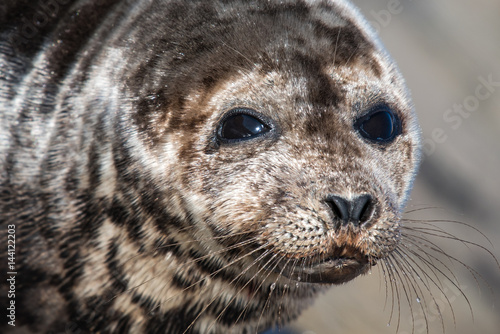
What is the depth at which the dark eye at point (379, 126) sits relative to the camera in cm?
281

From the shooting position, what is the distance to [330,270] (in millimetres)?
2539

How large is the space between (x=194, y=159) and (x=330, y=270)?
0.71 m

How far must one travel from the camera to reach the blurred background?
20.7 feet

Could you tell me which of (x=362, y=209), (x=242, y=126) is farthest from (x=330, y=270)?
(x=242, y=126)

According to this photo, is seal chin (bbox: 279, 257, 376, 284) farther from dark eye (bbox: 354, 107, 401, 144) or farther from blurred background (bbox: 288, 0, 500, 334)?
blurred background (bbox: 288, 0, 500, 334)

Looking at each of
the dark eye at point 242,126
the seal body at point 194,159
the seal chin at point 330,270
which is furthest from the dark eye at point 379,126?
the seal chin at point 330,270

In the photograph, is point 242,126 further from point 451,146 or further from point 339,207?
point 451,146

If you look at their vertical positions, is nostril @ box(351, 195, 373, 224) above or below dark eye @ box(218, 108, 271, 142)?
below

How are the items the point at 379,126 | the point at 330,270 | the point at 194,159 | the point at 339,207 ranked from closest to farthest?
the point at 339,207
the point at 330,270
the point at 194,159
the point at 379,126

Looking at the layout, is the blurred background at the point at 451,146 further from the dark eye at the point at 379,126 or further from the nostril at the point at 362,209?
the nostril at the point at 362,209

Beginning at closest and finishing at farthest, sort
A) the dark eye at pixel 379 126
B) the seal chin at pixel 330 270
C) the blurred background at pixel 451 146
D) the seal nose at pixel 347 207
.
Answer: the seal nose at pixel 347 207, the seal chin at pixel 330 270, the dark eye at pixel 379 126, the blurred background at pixel 451 146

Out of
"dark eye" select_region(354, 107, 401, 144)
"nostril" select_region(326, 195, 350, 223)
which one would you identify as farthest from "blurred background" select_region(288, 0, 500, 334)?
"nostril" select_region(326, 195, 350, 223)

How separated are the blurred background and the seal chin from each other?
2978mm

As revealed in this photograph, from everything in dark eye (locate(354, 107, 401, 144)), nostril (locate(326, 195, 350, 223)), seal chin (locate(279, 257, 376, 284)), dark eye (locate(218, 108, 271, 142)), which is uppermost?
dark eye (locate(354, 107, 401, 144))
